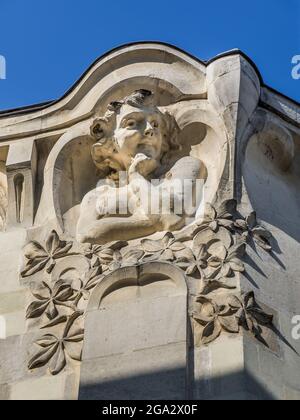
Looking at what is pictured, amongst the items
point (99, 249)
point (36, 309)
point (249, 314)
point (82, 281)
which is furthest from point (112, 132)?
point (249, 314)

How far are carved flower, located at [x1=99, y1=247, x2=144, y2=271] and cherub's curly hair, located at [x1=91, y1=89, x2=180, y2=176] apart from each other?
990 mm

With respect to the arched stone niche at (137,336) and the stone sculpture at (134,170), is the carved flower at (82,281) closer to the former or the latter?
the arched stone niche at (137,336)

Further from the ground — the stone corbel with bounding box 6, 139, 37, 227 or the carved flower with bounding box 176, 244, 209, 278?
the stone corbel with bounding box 6, 139, 37, 227

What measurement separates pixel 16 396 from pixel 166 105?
2890 millimetres

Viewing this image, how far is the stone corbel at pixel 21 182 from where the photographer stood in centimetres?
1252

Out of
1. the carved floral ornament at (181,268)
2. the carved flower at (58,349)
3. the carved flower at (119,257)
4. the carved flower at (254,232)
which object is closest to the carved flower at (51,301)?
the carved floral ornament at (181,268)

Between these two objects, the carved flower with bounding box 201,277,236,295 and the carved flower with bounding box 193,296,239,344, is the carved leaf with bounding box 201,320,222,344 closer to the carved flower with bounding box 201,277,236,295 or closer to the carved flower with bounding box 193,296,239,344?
the carved flower with bounding box 193,296,239,344

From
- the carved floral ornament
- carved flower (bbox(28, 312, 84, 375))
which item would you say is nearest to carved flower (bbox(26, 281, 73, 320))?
the carved floral ornament

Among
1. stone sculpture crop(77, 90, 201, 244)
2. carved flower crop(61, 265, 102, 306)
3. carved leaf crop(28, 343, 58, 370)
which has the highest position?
stone sculpture crop(77, 90, 201, 244)

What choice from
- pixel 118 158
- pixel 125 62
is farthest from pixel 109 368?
pixel 125 62

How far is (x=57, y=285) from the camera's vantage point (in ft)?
38.2

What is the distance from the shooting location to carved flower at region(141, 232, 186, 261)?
1155cm

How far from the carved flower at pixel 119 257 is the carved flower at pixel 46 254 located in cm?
36

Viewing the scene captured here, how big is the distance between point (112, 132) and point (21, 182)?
879 mm
